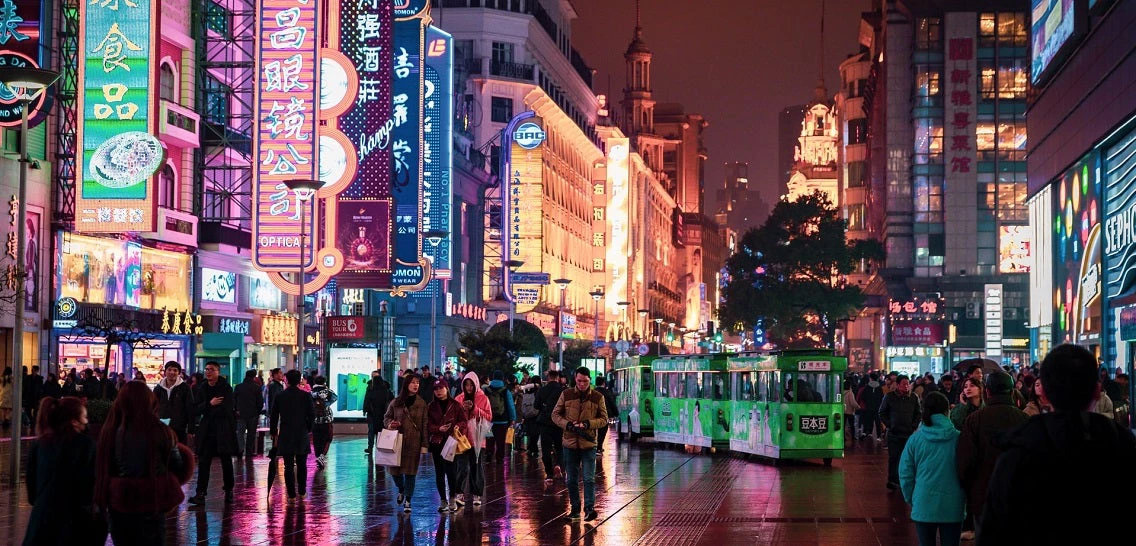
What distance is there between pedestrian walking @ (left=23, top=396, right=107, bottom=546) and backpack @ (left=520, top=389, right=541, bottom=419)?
19951mm

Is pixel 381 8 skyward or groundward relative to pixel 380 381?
skyward

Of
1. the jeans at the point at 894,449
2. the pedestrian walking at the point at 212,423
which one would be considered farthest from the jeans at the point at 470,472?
the jeans at the point at 894,449

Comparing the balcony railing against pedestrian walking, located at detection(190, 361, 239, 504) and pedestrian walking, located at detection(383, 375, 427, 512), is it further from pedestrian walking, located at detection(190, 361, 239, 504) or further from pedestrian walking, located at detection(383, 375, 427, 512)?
pedestrian walking, located at detection(383, 375, 427, 512)

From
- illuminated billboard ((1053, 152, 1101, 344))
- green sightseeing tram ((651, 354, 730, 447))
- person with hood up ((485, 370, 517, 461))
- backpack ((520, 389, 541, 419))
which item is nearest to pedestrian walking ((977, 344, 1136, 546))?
person with hood up ((485, 370, 517, 461))

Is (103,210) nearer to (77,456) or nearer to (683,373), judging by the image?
(683,373)

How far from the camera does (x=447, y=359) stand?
67.1m

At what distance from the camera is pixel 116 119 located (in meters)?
38.7

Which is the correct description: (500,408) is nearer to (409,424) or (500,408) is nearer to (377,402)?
(377,402)

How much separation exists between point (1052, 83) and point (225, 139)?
3177 cm

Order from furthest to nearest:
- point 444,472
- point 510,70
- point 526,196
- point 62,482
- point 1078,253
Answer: point 510,70 → point 526,196 → point 1078,253 → point 444,472 → point 62,482

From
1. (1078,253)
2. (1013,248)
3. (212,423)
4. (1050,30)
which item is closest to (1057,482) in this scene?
(212,423)

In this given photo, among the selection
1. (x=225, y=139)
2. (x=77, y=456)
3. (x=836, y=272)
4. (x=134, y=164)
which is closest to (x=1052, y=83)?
(x=836, y=272)

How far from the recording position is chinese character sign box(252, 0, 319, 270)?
39375 mm

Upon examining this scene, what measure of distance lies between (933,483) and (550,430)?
14.6 meters
